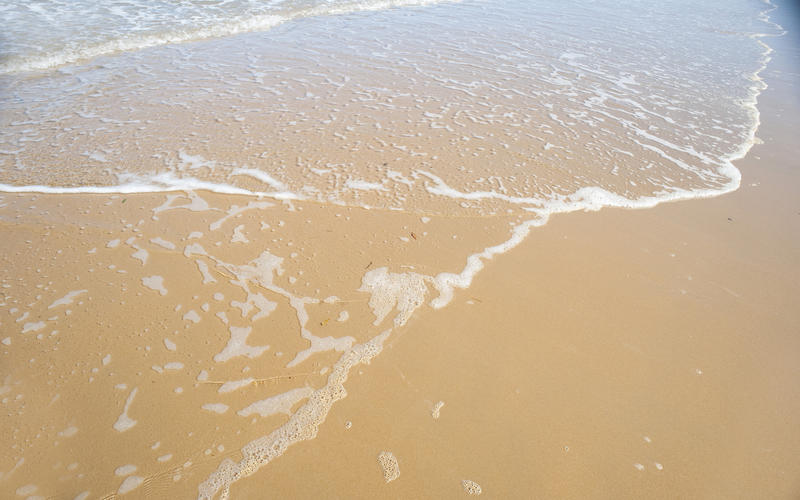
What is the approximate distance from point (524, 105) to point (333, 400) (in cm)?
531

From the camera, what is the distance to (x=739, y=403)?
2648 millimetres

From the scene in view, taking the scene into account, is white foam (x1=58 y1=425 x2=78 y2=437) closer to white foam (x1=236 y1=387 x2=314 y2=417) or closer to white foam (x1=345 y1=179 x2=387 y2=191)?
white foam (x1=236 y1=387 x2=314 y2=417)

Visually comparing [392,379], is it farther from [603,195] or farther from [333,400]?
[603,195]

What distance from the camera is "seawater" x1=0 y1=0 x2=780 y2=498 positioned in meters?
3.12

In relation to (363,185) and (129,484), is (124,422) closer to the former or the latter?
(129,484)

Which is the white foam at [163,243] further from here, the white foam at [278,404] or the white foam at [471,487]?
the white foam at [471,487]

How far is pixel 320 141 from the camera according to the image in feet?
17.1

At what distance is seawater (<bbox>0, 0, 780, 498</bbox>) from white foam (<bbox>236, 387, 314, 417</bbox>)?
0.04ft

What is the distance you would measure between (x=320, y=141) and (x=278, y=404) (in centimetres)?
345

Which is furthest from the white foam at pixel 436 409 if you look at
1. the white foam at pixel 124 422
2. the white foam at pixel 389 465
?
the white foam at pixel 124 422

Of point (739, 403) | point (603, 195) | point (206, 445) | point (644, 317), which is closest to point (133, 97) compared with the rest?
point (206, 445)

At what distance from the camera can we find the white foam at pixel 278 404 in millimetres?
2461

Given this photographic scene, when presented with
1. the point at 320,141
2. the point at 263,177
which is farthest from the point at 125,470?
the point at 320,141

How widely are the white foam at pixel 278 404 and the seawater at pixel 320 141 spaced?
0.04ft
